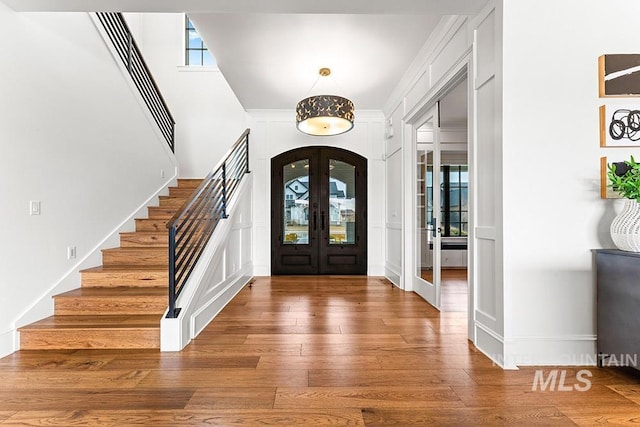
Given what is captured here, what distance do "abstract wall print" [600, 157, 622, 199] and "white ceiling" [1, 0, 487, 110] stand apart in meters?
1.49

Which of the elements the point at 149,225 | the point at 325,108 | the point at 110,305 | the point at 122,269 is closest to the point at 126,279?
the point at 122,269

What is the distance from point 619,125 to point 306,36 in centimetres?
296

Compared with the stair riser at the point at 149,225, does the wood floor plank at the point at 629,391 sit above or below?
below

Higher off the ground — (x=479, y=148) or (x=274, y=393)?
(x=479, y=148)

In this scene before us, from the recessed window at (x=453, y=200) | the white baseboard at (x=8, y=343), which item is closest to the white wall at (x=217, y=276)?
the white baseboard at (x=8, y=343)

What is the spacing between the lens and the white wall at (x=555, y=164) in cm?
256

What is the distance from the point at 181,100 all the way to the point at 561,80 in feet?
21.8

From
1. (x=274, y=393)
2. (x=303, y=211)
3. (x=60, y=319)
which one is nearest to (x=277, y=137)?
(x=303, y=211)

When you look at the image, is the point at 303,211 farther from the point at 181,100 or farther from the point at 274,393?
the point at 274,393

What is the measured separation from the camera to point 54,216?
11.1ft

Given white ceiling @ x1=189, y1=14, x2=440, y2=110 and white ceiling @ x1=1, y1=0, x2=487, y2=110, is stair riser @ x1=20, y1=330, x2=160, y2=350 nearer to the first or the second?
white ceiling @ x1=1, y1=0, x2=487, y2=110

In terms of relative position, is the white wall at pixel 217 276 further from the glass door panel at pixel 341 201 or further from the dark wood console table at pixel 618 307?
the dark wood console table at pixel 618 307

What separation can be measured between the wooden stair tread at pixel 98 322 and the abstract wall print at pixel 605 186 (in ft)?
11.6

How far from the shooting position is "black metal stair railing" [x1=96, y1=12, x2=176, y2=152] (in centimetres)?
451
